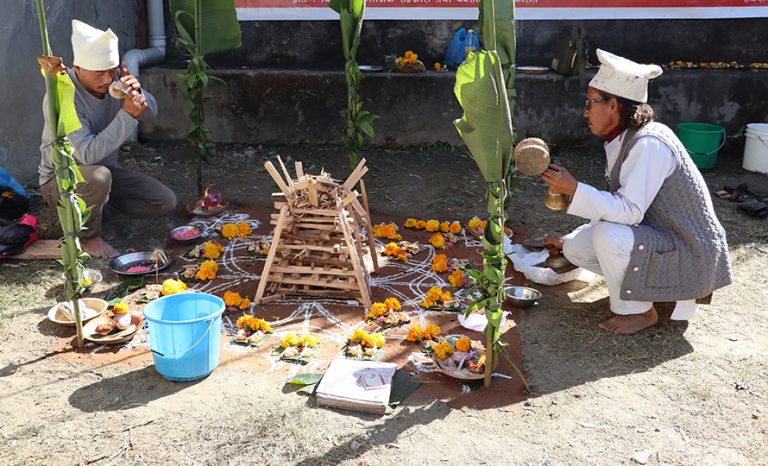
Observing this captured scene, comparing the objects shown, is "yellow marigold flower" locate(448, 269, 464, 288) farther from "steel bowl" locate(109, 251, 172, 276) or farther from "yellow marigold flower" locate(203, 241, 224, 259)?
"steel bowl" locate(109, 251, 172, 276)

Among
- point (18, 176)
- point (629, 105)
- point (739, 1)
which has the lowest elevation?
point (18, 176)

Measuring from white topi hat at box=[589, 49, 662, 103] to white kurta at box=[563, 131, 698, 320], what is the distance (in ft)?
0.97

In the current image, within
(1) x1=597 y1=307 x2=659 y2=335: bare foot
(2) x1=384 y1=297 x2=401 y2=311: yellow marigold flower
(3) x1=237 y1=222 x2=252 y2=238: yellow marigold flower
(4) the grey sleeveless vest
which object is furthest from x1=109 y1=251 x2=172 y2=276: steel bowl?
(4) the grey sleeveless vest

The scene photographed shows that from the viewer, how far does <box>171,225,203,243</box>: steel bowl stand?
6.09 metres

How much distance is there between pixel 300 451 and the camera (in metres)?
3.42

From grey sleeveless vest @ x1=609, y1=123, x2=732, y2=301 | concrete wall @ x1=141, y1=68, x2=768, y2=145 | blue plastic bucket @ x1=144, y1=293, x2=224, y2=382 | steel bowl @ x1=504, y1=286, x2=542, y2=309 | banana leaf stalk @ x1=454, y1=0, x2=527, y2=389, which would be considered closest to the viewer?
banana leaf stalk @ x1=454, y1=0, x2=527, y2=389

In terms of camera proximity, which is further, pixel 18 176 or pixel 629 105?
pixel 18 176

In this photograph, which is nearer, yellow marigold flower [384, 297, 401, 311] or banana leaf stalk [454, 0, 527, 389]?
banana leaf stalk [454, 0, 527, 389]

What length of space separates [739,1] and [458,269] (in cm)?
591

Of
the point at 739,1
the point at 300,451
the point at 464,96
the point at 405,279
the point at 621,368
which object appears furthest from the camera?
the point at 739,1

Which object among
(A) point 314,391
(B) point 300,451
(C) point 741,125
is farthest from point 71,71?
(C) point 741,125

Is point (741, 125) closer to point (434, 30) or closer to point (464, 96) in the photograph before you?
point (434, 30)

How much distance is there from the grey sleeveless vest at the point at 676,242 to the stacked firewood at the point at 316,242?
72.1 inches

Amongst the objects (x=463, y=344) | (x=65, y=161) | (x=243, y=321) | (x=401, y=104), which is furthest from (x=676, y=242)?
(x=401, y=104)
